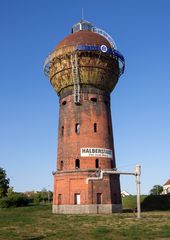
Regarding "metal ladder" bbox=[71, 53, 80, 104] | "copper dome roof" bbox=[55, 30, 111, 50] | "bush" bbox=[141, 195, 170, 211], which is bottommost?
"bush" bbox=[141, 195, 170, 211]

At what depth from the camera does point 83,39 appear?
3569 cm

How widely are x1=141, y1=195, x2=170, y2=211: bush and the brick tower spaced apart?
12669 mm

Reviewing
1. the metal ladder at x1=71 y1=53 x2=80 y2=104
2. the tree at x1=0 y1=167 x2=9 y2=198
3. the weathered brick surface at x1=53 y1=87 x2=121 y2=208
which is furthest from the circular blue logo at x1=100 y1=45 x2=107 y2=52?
the tree at x1=0 y1=167 x2=9 y2=198

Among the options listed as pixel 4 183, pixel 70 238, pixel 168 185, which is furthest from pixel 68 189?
pixel 168 185

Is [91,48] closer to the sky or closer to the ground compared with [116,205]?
closer to the sky

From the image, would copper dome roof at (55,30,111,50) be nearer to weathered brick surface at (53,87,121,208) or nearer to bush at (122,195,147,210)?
weathered brick surface at (53,87,121,208)

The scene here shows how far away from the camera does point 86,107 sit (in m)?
34.7

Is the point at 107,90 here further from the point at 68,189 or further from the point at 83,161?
the point at 68,189

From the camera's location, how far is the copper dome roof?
35388 mm

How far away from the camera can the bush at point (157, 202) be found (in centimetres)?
4466

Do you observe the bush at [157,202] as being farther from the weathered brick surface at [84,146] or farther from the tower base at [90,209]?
the tower base at [90,209]

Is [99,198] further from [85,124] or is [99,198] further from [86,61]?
[86,61]

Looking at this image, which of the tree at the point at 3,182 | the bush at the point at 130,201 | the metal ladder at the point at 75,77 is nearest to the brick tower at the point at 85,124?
the metal ladder at the point at 75,77

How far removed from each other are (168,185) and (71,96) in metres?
62.0
